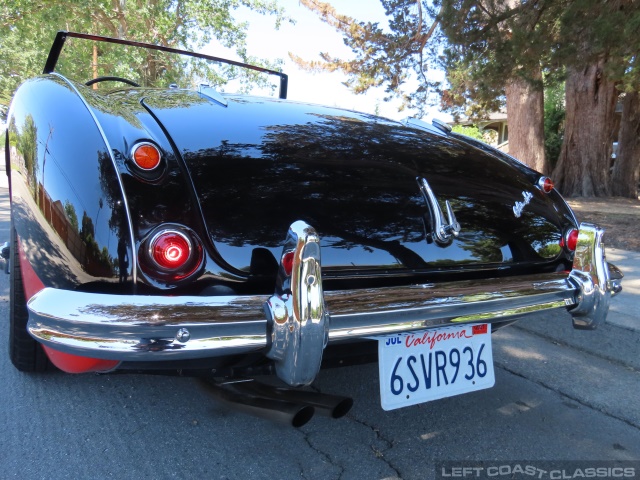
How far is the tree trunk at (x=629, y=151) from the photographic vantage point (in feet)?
41.0

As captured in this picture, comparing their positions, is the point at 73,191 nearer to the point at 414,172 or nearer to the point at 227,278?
the point at 227,278

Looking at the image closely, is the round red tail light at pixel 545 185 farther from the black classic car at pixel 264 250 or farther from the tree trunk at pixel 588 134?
the tree trunk at pixel 588 134

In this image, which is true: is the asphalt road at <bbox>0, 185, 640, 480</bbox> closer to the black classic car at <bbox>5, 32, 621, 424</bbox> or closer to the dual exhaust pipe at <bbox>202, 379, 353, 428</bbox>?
the dual exhaust pipe at <bbox>202, 379, 353, 428</bbox>

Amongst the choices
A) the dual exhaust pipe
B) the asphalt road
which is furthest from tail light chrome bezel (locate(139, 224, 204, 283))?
the asphalt road

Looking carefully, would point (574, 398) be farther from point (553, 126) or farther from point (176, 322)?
point (553, 126)

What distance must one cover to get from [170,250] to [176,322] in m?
0.23

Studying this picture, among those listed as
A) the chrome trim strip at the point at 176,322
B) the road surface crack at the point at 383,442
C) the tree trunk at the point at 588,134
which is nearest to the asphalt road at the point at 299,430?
the road surface crack at the point at 383,442

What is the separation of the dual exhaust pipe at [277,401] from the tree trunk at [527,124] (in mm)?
10741

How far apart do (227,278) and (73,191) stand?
537 mm

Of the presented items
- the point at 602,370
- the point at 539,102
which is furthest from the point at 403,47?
the point at 602,370

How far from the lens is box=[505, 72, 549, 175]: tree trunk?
11172 mm

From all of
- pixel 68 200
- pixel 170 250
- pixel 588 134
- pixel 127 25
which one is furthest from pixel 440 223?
pixel 127 25

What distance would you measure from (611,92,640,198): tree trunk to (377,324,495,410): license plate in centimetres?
1251

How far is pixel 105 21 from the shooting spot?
51.9ft
